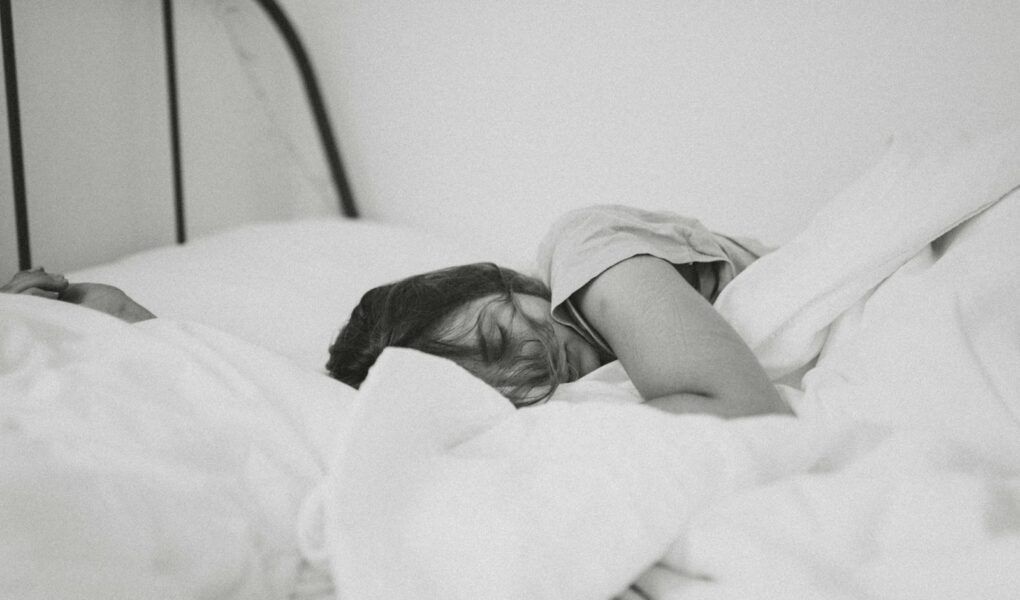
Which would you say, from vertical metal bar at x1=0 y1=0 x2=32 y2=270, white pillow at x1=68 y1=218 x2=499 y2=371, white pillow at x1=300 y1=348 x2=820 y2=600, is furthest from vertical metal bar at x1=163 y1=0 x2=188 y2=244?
white pillow at x1=300 y1=348 x2=820 y2=600

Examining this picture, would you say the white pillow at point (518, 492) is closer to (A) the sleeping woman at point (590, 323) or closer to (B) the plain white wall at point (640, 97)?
(A) the sleeping woman at point (590, 323)

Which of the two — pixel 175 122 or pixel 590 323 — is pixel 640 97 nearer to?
pixel 590 323

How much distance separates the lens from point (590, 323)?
85 centimetres

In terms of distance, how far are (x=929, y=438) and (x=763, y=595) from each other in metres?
0.17

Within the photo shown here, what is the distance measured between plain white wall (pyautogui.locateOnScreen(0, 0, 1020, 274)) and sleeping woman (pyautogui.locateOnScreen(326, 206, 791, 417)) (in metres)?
0.55

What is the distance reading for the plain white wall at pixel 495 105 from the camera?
4.25 feet

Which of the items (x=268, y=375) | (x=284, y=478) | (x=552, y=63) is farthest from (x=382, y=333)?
(x=552, y=63)

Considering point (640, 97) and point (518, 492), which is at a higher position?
point (640, 97)

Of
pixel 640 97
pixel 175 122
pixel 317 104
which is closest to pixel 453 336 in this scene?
pixel 640 97

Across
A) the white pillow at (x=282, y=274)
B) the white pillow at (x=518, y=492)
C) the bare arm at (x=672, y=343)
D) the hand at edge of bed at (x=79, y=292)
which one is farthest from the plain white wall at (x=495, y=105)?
the white pillow at (x=518, y=492)

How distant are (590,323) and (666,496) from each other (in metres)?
0.40

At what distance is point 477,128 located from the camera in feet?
5.54

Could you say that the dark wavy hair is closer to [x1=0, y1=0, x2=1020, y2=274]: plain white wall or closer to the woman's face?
the woman's face

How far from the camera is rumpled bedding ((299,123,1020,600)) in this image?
16.9 inches
